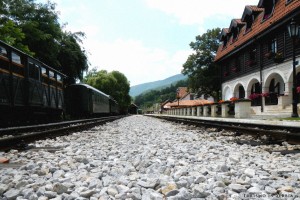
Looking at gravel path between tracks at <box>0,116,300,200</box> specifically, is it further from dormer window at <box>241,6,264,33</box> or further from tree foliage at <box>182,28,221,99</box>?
tree foliage at <box>182,28,221,99</box>

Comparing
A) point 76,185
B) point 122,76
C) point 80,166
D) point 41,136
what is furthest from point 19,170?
point 122,76

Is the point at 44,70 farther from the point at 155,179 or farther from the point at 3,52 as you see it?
the point at 155,179

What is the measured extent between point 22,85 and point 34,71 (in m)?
1.29

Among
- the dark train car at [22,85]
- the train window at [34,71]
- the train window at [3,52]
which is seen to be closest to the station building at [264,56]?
the dark train car at [22,85]

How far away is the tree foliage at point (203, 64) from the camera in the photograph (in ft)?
143

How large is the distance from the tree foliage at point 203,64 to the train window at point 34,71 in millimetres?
32927

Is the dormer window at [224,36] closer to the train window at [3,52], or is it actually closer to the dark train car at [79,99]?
the dark train car at [79,99]

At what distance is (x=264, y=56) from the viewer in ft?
72.9

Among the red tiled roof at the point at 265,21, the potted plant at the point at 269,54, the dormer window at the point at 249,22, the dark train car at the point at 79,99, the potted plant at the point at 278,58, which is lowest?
the dark train car at the point at 79,99

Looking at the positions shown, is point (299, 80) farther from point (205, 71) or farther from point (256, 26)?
point (205, 71)

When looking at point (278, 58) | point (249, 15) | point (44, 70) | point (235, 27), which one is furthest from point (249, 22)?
point (44, 70)

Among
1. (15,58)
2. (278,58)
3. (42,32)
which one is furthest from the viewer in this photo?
(42,32)

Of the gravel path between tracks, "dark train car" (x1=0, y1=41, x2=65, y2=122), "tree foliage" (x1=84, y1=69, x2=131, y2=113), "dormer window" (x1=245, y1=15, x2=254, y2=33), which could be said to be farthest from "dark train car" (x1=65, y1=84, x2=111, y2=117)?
Answer: "tree foliage" (x1=84, y1=69, x2=131, y2=113)

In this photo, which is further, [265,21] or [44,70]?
[265,21]
